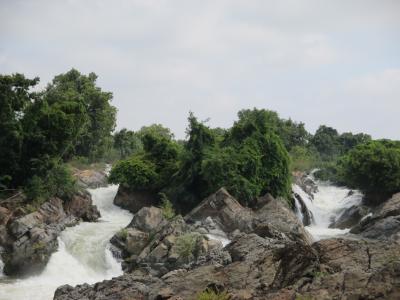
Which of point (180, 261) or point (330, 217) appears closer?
point (180, 261)

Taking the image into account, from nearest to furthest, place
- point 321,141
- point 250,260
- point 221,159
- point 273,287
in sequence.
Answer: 1. point 273,287
2. point 250,260
3. point 221,159
4. point 321,141

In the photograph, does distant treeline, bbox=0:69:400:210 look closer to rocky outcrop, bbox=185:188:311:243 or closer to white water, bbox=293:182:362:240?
white water, bbox=293:182:362:240

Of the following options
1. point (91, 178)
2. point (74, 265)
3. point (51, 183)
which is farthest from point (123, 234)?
point (91, 178)

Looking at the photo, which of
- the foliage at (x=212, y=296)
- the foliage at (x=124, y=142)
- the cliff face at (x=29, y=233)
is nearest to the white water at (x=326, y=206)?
the cliff face at (x=29, y=233)

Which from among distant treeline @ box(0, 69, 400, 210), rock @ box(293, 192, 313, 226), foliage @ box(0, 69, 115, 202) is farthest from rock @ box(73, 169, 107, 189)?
rock @ box(293, 192, 313, 226)

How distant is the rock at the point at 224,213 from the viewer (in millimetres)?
30739

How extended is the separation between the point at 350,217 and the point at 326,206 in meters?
5.63

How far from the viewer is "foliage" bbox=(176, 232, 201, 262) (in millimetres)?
24250

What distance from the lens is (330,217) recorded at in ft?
141

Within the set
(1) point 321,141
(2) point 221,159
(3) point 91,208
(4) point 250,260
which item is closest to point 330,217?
(2) point 221,159

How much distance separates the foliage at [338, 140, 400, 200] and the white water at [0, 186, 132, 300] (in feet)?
73.8

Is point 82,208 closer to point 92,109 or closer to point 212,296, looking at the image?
point 92,109

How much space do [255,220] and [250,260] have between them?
14.8 metres

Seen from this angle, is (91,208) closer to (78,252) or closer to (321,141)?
(78,252)
